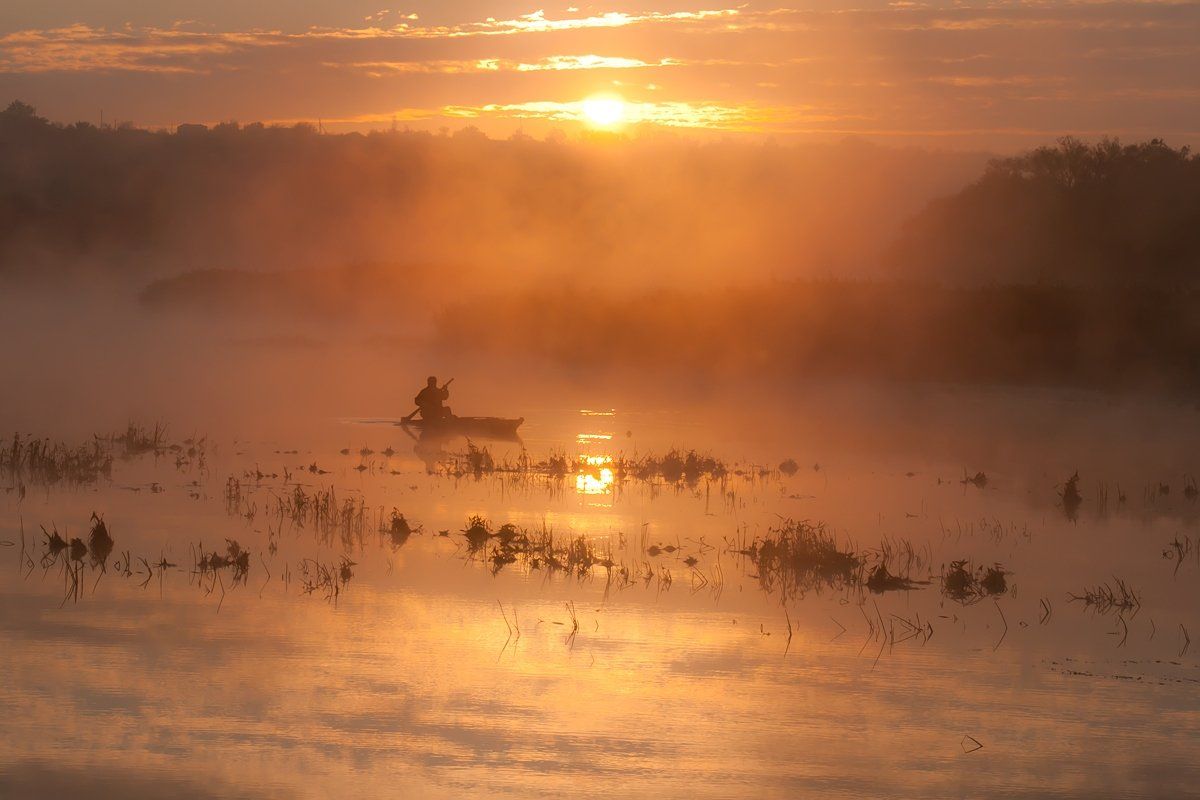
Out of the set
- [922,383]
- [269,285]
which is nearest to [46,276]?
[269,285]

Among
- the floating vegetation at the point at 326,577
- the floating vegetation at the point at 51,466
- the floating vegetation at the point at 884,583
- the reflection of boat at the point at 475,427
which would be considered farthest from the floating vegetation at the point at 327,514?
the reflection of boat at the point at 475,427

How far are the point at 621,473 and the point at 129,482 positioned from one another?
7641mm

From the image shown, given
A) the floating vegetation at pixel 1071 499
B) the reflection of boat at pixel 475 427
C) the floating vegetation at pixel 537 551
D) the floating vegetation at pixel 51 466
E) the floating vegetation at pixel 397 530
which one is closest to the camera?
the floating vegetation at pixel 537 551

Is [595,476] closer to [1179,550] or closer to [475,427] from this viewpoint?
[475,427]

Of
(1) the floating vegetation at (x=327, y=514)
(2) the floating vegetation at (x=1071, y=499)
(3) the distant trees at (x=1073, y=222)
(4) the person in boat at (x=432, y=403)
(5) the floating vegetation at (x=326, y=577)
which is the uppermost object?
(3) the distant trees at (x=1073, y=222)

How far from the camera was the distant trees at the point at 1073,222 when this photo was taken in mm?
71375

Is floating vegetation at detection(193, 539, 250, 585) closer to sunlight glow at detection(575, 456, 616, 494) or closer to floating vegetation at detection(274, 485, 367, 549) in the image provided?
floating vegetation at detection(274, 485, 367, 549)

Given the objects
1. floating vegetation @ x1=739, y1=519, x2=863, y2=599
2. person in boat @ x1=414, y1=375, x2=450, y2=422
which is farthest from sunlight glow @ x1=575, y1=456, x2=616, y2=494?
floating vegetation @ x1=739, y1=519, x2=863, y2=599

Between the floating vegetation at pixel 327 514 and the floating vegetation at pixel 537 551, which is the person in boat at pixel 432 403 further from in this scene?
the floating vegetation at pixel 537 551

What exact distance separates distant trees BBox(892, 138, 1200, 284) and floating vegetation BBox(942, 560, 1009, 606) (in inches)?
2119

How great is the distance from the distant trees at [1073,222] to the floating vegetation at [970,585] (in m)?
53.8

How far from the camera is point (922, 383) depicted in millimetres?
49438

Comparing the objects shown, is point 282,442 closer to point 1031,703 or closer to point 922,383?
point 1031,703

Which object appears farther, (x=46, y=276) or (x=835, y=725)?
(x=46, y=276)
